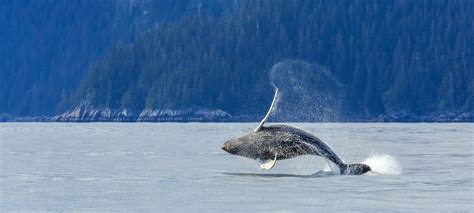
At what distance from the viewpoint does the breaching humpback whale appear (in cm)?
4178

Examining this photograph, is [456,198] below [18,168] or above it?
above

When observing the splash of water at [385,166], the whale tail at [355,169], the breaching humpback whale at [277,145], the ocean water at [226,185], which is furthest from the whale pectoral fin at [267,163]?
the splash of water at [385,166]

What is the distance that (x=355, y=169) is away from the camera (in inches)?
1679

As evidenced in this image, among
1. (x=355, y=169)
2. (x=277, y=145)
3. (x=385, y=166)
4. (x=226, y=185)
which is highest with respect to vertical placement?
(x=277, y=145)

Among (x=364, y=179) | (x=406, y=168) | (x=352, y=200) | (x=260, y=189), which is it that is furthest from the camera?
(x=406, y=168)

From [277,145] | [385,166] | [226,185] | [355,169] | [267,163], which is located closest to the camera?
[226,185]

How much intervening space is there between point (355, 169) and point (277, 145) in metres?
3.41

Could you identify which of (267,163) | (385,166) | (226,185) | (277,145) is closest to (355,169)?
(277,145)

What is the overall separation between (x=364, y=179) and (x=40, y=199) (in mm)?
12827

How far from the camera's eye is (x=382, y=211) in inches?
1228

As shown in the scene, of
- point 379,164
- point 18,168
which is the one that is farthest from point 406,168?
point 18,168

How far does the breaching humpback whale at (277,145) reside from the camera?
41.8m

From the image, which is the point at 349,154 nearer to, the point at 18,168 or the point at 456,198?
the point at 18,168

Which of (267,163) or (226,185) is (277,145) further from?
(226,185)
